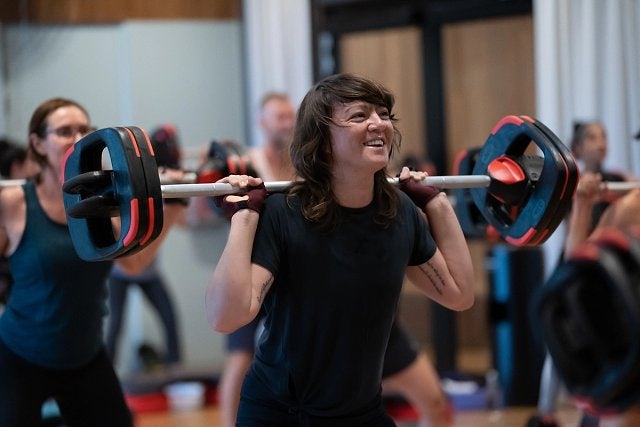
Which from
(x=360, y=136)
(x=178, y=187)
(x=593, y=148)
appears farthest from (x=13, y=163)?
(x=593, y=148)

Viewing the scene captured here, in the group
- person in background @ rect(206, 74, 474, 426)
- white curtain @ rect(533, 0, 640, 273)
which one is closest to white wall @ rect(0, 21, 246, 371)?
white curtain @ rect(533, 0, 640, 273)

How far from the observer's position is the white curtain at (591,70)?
487cm

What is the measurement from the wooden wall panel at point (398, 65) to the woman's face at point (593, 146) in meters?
2.71

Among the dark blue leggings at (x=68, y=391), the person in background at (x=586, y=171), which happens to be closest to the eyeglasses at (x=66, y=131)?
the dark blue leggings at (x=68, y=391)

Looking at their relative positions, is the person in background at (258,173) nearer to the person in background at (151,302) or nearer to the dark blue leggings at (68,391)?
the person in background at (151,302)

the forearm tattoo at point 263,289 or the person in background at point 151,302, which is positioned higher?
the forearm tattoo at point 263,289

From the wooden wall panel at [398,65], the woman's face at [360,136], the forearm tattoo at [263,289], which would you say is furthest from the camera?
the wooden wall panel at [398,65]

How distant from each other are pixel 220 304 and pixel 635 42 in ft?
9.77

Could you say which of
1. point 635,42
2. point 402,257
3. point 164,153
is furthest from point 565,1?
point 402,257

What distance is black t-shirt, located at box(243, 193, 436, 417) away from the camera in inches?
104

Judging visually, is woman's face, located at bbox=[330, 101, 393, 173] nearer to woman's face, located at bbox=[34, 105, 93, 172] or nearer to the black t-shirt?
the black t-shirt

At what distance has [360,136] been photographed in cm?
269

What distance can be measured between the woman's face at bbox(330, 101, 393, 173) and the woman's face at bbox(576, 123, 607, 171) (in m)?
2.04

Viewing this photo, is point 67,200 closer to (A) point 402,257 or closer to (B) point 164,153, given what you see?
(A) point 402,257
